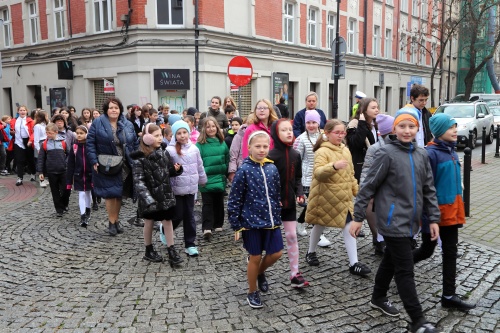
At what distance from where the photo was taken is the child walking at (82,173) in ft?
24.6

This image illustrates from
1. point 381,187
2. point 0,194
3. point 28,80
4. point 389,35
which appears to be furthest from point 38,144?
point 389,35

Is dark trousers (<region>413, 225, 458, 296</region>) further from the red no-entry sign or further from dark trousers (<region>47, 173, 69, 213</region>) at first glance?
the red no-entry sign

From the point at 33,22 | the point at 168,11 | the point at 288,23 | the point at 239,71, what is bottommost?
the point at 239,71


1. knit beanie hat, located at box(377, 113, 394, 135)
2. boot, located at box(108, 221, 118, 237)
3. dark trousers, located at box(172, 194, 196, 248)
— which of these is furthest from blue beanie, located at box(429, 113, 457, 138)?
boot, located at box(108, 221, 118, 237)

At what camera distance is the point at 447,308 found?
432 centimetres

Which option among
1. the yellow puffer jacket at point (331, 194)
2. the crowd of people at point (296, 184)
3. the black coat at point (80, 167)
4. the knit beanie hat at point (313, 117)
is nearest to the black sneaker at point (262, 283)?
the crowd of people at point (296, 184)

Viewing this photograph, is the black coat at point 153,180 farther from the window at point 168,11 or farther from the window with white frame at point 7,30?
the window with white frame at point 7,30

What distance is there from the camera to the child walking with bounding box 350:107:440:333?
3.81m

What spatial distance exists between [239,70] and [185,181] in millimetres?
6409

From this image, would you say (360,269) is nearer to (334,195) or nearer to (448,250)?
(334,195)

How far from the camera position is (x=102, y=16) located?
18781mm

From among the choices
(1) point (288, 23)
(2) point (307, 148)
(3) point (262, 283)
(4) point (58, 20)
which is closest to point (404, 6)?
(1) point (288, 23)

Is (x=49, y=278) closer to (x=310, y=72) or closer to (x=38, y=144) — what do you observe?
(x=38, y=144)

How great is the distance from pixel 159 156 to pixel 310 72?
20.2 m
